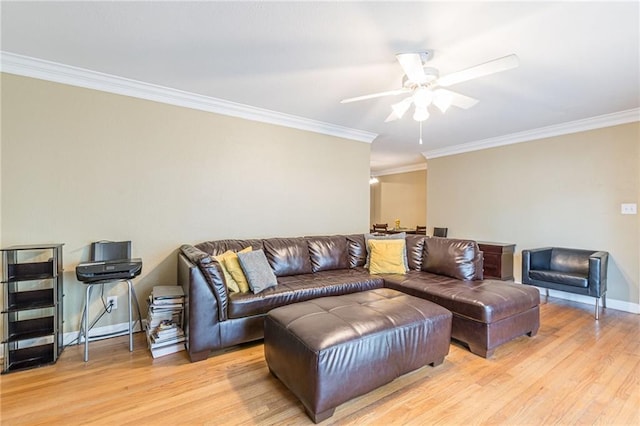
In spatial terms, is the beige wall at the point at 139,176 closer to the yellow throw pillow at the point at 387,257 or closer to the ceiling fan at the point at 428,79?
the yellow throw pillow at the point at 387,257

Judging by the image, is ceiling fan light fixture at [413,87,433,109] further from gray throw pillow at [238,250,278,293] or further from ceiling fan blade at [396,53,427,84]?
gray throw pillow at [238,250,278,293]

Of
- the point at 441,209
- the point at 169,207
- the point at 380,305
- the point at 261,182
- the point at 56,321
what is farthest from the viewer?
the point at 441,209

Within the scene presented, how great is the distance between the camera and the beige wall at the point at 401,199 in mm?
7262

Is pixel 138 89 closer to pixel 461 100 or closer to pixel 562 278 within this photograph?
pixel 461 100

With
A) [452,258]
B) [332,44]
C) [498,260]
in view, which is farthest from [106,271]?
[498,260]

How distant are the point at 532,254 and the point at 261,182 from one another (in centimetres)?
371

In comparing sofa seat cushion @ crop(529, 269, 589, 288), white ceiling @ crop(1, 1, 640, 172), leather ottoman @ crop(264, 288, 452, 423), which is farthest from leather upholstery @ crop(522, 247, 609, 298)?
leather ottoman @ crop(264, 288, 452, 423)

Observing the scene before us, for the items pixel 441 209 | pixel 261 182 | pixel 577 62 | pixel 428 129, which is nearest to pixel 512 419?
pixel 577 62

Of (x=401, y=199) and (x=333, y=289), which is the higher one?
(x=401, y=199)

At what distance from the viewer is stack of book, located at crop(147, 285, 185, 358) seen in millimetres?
2400

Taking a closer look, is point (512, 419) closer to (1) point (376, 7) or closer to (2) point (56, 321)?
(1) point (376, 7)

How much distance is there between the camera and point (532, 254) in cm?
388

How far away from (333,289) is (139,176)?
2.25 metres

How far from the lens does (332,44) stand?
212cm
